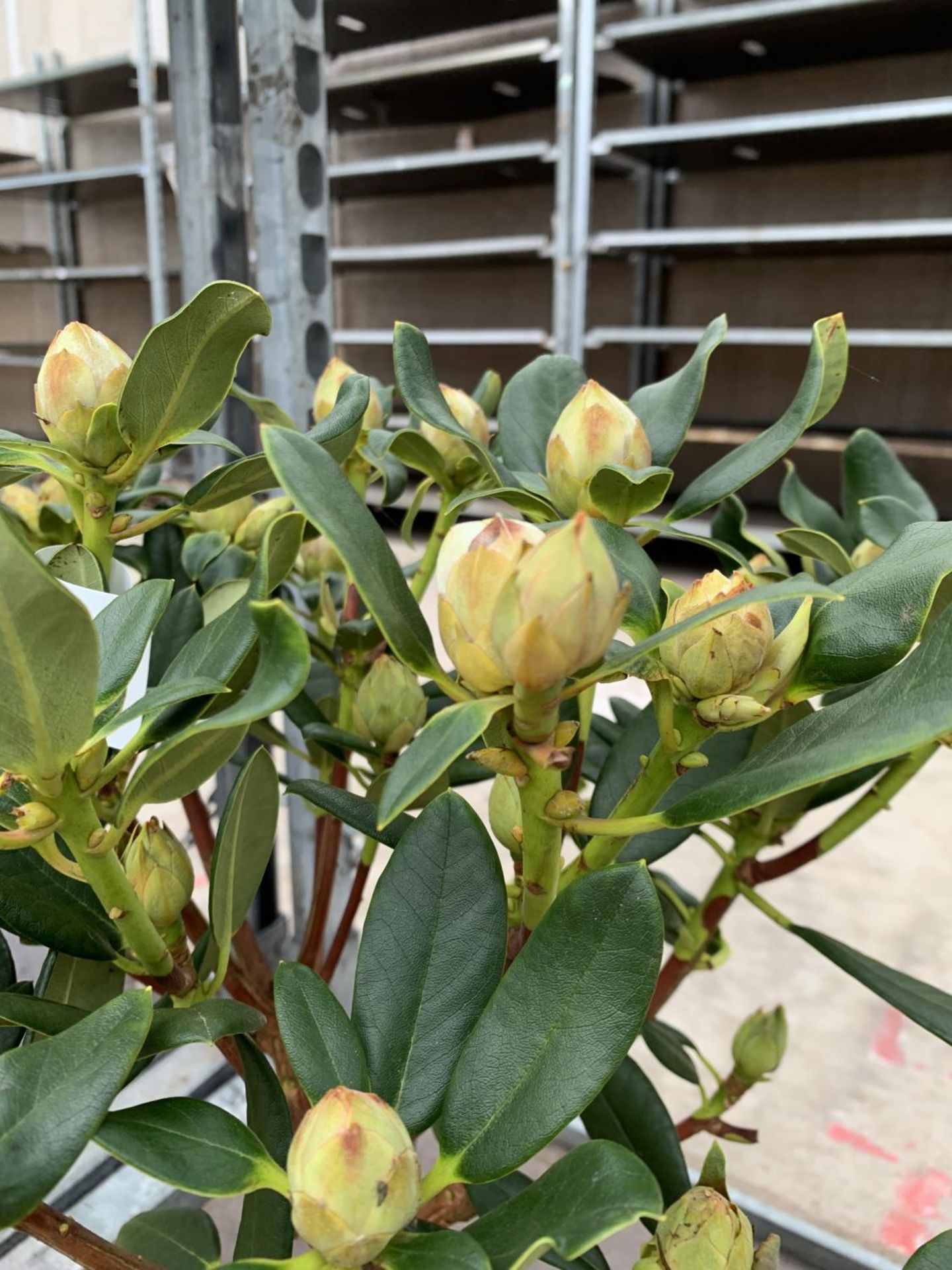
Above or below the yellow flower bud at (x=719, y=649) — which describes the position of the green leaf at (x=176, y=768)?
below

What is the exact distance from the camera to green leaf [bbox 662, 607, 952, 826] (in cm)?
20

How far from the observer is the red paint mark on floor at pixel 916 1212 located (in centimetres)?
75

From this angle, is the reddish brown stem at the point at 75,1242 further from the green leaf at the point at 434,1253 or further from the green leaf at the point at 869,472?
the green leaf at the point at 869,472

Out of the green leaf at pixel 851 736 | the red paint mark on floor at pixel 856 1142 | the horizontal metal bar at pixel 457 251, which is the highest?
the horizontal metal bar at pixel 457 251

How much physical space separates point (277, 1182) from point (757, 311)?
3442 millimetres

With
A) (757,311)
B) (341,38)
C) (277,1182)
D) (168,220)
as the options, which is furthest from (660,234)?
(277,1182)

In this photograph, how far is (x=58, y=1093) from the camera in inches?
8.2

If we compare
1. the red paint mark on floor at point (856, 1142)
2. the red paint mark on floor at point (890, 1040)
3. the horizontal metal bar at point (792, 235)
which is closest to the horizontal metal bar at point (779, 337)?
the horizontal metal bar at point (792, 235)

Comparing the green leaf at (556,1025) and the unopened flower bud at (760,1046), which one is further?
the unopened flower bud at (760,1046)

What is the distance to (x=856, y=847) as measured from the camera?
1.47 m

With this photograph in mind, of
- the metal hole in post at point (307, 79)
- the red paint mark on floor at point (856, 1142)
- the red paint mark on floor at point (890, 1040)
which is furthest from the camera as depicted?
the red paint mark on floor at point (890, 1040)

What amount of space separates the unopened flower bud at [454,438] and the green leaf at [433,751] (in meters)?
0.21

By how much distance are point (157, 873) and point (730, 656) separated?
0.19 meters

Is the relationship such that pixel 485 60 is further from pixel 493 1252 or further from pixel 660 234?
pixel 493 1252
